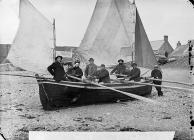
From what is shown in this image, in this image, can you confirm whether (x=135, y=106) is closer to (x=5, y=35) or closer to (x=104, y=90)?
(x=104, y=90)

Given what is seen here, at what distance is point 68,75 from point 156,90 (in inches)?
44.2

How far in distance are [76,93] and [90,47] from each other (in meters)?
0.60

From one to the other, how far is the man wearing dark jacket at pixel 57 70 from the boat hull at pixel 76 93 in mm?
62

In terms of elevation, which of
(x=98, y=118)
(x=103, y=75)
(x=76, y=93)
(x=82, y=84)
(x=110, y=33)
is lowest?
(x=98, y=118)

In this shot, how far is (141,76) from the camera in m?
4.19

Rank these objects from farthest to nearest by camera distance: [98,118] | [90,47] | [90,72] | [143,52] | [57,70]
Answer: [143,52]
[90,47]
[90,72]
[57,70]
[98,118]

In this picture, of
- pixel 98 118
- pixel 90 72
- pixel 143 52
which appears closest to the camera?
pixel 98 118

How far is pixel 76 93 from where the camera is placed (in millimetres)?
4129

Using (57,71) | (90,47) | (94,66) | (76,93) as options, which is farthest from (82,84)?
(90,47)

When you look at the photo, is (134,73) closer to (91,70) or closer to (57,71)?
(91,70)

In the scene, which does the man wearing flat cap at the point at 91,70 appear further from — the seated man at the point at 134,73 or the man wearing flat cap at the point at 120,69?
the seated man at the point at 134,73

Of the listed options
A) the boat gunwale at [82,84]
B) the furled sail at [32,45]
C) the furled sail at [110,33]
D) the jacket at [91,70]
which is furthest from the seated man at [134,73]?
the furled sail at [32,45]

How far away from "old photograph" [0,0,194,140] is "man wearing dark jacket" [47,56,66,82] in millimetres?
11

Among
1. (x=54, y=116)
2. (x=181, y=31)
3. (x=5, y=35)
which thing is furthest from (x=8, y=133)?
(x=181, y=31)
